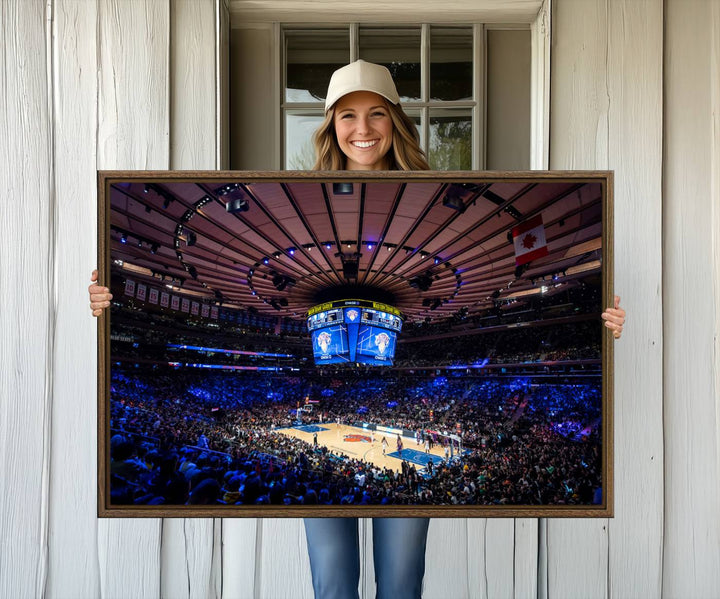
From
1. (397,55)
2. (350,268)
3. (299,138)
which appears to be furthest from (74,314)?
(397,55)

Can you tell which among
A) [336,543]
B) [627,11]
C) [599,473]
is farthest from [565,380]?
[627,11]

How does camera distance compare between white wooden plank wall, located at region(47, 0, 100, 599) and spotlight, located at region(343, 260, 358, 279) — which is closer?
spotlight, located at region(343, 260, 358, 279)

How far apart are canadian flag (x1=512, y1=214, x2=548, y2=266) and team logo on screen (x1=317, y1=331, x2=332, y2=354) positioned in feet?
2.06

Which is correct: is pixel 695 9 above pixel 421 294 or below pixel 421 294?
above

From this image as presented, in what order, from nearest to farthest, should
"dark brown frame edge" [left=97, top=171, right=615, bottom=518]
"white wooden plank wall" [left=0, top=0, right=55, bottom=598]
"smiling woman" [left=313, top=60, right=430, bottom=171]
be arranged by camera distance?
"dark brown frame edge" [left=97, top=171, right=615, bottom=518]
"smiling woman" [left=313, top=60, right=430, bottom=171]
"white wooden plank wall" [left=0, top=0, right=55, bottom=598]

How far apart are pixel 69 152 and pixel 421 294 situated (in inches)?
66.1

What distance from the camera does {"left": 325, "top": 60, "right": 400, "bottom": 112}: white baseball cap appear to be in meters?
1.79

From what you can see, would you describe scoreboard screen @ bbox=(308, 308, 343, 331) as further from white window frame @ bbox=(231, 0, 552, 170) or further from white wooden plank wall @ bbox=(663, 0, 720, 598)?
white wooden plank wall @ bbox=(663, 0, 720, 598)

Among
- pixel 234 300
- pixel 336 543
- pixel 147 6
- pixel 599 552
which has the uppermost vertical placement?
pixel 147 6

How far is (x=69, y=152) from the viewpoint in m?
2.19

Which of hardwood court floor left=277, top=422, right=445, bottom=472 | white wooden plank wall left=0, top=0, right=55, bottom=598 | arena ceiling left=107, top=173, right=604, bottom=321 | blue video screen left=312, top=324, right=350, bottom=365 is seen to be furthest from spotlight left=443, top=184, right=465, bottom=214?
white wooden plank wall left=0, top=0, right=55, bottom=598

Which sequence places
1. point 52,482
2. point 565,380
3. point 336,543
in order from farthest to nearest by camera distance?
point 52,482
point 336,543
point 565,380

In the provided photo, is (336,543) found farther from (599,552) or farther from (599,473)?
(599,552)

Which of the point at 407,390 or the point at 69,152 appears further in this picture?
the point at 69,152
